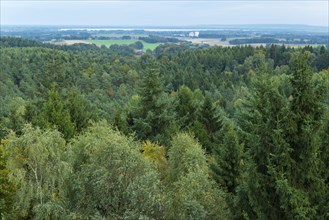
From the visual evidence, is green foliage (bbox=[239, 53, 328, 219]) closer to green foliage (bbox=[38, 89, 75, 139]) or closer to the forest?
the forest

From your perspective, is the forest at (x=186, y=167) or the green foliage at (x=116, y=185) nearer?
the forest at (x=186, y=167)

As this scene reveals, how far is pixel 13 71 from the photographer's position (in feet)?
397

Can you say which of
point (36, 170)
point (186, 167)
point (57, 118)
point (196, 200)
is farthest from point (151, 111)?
point (196, 200)

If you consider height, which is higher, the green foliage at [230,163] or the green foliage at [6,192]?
the green foliage at [230,163]

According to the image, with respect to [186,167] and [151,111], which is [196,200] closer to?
[186,167]

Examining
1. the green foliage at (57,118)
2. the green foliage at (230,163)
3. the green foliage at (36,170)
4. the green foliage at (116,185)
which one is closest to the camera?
the green foliage at (116,185)

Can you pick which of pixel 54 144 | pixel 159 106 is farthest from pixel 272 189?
pixel 159 106

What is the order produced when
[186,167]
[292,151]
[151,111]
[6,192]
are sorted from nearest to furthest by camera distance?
[292,151] < [6,192] < [186,167] < [151,111]

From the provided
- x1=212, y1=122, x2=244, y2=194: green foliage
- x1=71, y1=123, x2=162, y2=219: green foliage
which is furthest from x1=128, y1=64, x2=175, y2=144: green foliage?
x1=71, y1=123, x2=162, y2=219: green foliage

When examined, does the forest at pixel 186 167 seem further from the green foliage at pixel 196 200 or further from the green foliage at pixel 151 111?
the green foliage at pixel 151 111

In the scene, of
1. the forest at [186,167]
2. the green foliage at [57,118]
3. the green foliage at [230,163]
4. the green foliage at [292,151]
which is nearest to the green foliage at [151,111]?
the forest at [186,167]

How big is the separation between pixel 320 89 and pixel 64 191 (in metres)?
13.2

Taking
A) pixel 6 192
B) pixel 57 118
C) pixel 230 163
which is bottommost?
pixel 6 192

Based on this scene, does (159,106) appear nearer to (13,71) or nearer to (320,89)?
(320,89)
